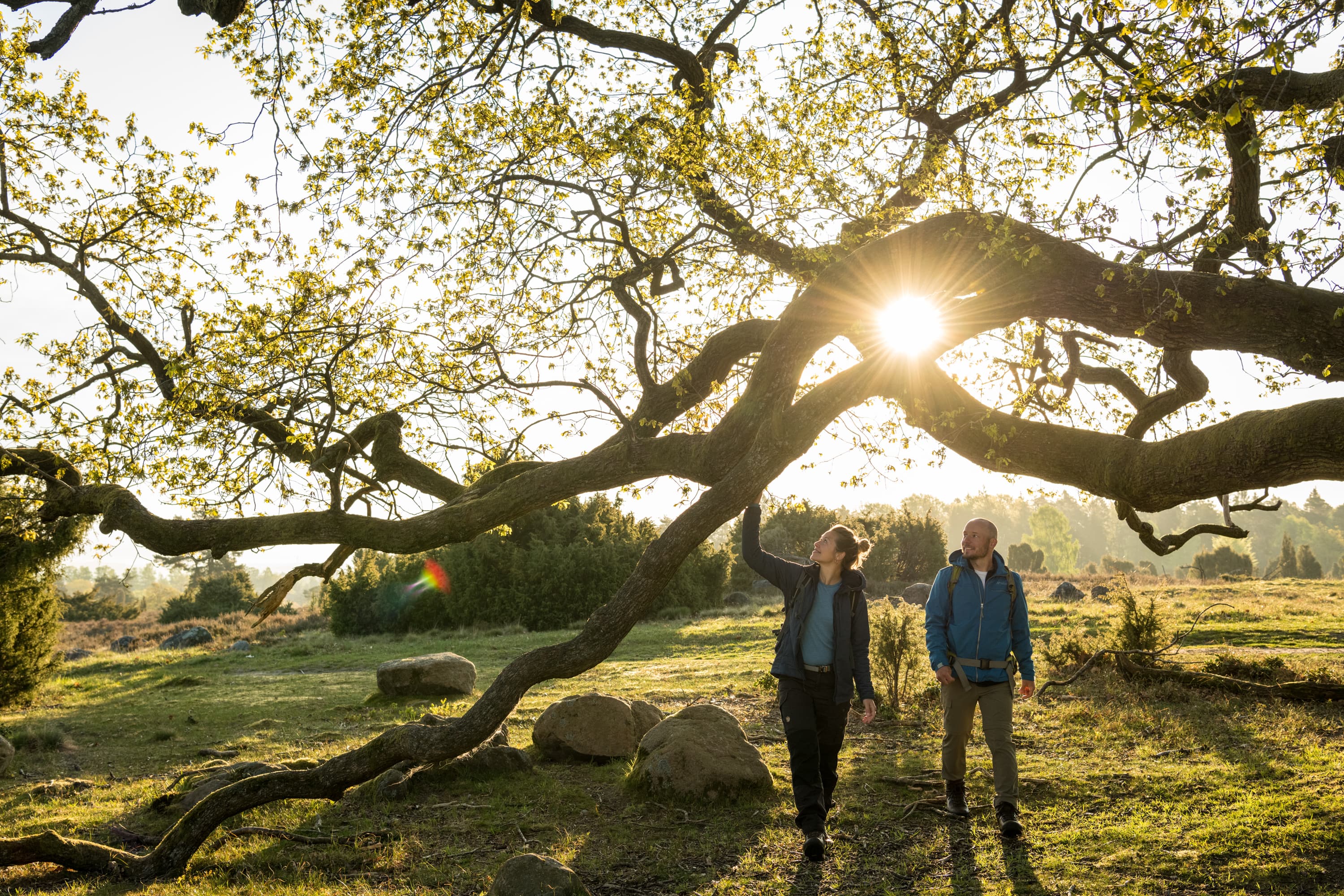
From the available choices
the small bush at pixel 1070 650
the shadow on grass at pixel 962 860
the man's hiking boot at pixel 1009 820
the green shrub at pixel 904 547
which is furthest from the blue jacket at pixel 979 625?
the green shrub at pixel 904 547

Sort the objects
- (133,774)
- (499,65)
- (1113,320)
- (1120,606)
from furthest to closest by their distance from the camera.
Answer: (1120,606) < (133,774) < (499,65) < (1113,320)

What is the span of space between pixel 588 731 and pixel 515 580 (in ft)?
80.3

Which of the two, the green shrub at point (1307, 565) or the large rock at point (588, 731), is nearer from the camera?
the large rock at point (588, 731)

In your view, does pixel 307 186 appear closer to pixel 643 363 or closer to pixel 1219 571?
pixel 643 363

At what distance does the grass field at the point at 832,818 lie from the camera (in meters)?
5.51

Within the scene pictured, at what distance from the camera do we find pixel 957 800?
22.0 ft

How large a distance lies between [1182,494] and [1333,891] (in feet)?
10.1

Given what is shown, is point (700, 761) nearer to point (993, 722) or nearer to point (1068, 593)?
point (993, 722)

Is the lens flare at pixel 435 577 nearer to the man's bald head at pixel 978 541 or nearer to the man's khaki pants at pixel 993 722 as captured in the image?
the man's khaki pants at pixel 993 722

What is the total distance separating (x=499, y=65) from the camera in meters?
8.97

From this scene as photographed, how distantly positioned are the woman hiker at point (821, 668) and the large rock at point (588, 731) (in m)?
3.33

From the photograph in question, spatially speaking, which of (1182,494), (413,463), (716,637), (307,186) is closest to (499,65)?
(307,186)

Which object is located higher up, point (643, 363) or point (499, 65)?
point (499, 65)

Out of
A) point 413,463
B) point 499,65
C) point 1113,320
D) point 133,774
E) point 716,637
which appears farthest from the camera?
point 716,637
